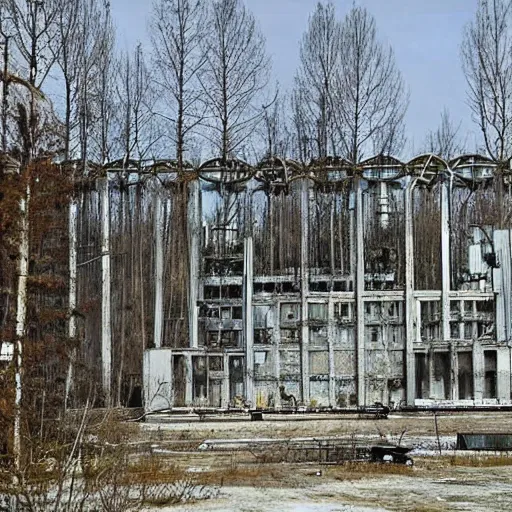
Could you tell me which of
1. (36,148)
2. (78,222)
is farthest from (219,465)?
(78,222)

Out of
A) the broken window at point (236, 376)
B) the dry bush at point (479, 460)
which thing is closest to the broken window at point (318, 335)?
the broken window at point (236, 376)

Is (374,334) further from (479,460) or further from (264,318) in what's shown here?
(479,460)

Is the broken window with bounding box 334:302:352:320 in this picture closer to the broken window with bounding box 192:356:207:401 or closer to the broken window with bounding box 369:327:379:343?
the broken window with bounding box 369:327:379:343

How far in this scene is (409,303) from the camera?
29.8m

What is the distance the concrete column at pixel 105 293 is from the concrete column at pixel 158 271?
1.51 meters

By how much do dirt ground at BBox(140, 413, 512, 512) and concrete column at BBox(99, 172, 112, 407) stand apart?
4.95m

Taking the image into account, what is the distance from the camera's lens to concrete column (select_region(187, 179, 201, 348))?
29.6 m

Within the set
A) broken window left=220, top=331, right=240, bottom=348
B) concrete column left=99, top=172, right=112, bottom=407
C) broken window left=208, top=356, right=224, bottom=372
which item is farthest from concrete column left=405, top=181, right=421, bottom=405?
concrete column left=99, top=172, right=112, bottom=407

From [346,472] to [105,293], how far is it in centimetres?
1502

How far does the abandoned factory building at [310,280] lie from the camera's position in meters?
29.4

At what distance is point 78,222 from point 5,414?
1643 centimetres

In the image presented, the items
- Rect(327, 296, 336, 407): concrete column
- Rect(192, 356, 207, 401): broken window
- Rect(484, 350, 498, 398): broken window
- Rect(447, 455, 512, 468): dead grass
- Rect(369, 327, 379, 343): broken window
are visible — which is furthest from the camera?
Rect(369, 327, 379, 343): broken window

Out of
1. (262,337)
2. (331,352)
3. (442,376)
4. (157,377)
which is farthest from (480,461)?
(157,377)

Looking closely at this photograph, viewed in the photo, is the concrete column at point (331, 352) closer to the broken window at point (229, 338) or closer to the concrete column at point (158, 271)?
the broken window at point (229, 338)
